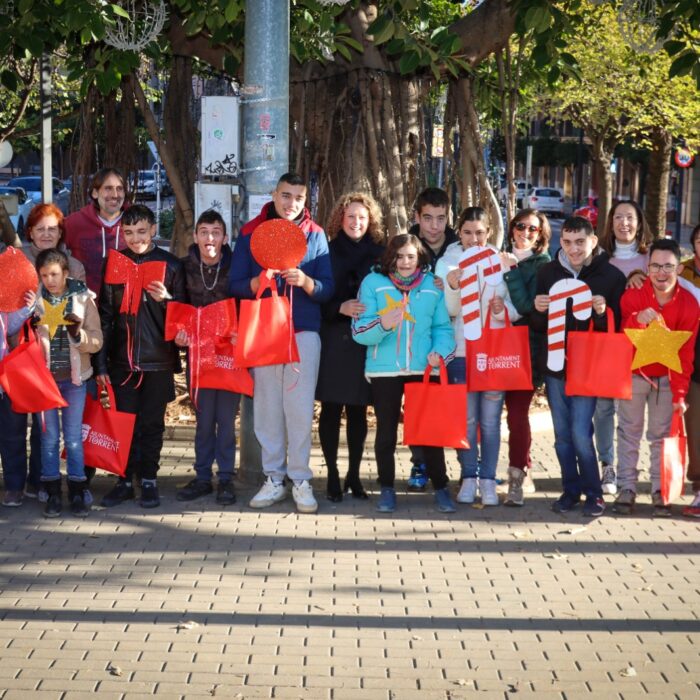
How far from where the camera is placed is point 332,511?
7.53 meters

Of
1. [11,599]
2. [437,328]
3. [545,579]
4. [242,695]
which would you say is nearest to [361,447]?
[437,328]

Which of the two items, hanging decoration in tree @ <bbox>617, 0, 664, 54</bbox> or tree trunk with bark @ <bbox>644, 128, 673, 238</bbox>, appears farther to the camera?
tree trunk with bark @ <bbox>644, 128, 673, 238</bbox>

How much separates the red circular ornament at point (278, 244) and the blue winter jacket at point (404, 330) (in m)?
0.49

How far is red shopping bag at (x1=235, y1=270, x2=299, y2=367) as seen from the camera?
7277 millimetres

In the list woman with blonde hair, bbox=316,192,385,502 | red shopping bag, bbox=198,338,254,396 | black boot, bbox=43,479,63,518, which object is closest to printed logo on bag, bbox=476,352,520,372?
woman with blonde hair, bbox=316,192,385,502

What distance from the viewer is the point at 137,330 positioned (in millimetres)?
7453

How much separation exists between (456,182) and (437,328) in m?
3.91

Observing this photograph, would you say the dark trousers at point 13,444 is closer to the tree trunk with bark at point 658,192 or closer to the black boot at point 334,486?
the black boot at point 334,486

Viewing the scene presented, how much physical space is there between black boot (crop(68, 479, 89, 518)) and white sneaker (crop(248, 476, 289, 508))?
40.9 inches

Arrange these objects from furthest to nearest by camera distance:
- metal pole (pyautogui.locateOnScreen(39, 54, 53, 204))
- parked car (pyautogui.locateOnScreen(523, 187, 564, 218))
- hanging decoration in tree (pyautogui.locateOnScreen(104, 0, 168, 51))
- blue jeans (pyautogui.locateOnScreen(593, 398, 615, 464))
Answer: parked car (pyautogui.locateOnScreen(523, 187, 564, 218)), metal pole (pyautogui.locateOnScreen(39, 54, 53, 204)), hanging decoration in tree (pyautogui.locateOnScreen(104, 0, 168, 51)), blue jeans (pyautogui.locateOnScreen(593, 398, 615, 464))

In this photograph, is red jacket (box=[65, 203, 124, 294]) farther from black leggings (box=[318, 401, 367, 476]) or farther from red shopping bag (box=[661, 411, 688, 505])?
red shopping bag (box=[661, 411, 688, 505])

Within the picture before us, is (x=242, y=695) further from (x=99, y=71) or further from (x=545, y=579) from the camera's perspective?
(x=99, y=71)

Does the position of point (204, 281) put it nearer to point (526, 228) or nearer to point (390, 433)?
point (390, 433)

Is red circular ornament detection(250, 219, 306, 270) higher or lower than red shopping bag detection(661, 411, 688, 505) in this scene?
higher
